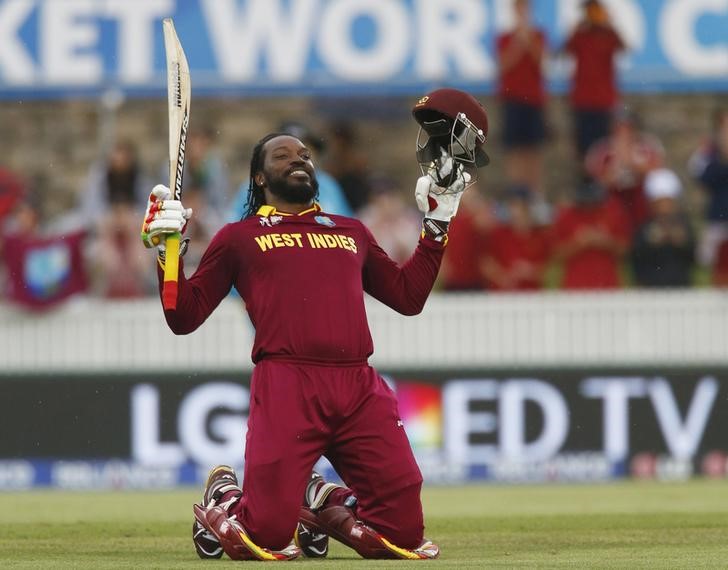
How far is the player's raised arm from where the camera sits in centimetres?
801

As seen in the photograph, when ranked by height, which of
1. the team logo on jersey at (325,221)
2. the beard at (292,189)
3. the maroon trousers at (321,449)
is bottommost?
the maroon trousers at (321,449)

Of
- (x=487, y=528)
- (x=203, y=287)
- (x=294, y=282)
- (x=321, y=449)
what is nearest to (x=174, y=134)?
(x=203, y=287)

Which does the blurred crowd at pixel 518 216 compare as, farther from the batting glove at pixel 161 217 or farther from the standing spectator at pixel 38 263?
the batting glove at pixel 161 217

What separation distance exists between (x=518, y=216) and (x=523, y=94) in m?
1.11

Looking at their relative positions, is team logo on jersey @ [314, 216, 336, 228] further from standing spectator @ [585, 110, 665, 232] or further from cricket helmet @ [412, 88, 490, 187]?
standing spectator @ [585, 110, 665, 232]

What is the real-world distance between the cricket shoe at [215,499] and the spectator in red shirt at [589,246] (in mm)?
6262

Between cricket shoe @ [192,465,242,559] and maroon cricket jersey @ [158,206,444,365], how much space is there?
588 millimetres

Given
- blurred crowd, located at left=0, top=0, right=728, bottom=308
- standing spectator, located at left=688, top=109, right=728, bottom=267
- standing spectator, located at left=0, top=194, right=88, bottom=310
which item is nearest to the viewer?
standing spectator, located at left=0, top=194, right=88, bottom=310

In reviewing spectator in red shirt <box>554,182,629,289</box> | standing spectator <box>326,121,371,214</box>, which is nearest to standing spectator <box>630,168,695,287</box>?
spectator in red shirt <box>554,182,629,289</box>

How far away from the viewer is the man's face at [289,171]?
7.98 metres

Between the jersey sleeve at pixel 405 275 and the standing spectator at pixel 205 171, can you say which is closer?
the jersey sleeve at pixel 405 275

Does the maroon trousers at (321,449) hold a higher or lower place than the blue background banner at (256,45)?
lower

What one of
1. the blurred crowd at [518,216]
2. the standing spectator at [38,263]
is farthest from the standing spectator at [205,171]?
the standing spectator at [38,263]

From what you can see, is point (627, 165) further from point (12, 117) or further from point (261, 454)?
point (261, 454)
